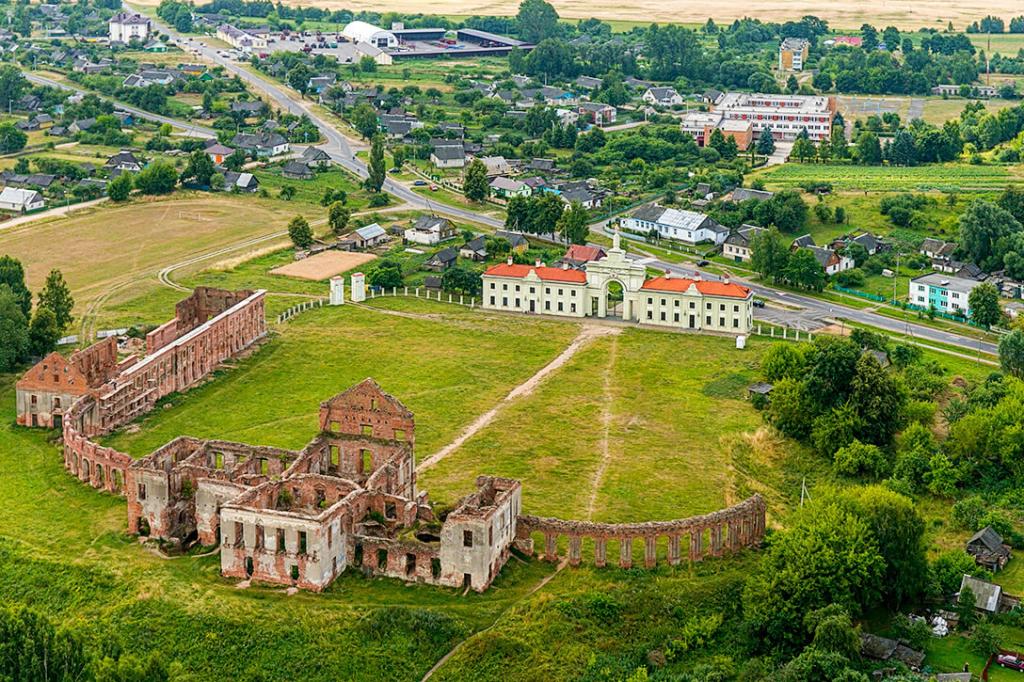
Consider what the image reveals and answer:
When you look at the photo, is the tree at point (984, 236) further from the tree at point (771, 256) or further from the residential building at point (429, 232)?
the residential building at point (429, 232)

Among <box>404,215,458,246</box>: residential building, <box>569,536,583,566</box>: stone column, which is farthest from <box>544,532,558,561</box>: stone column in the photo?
<box>404,215,458,246</box>: residential building

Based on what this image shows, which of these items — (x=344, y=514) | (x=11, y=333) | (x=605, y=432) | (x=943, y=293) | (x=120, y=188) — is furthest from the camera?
(x=120, y=188)

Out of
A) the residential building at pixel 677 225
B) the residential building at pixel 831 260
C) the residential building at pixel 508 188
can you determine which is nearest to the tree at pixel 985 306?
the residential building at pixel 831 260

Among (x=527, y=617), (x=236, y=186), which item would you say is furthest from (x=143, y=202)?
(x=527, y=617)

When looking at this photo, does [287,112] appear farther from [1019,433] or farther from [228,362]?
[1019,433]

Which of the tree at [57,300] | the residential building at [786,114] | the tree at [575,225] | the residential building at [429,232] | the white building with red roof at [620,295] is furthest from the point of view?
the residential building at [786,114]

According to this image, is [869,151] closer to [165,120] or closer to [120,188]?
[120,188]

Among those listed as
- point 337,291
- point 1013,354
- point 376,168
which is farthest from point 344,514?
point 376,168
